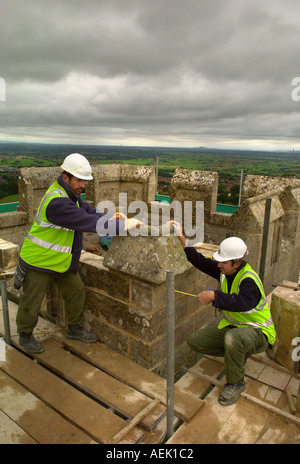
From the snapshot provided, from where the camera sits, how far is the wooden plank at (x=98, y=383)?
299cm

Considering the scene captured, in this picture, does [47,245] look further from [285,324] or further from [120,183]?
[120,183]

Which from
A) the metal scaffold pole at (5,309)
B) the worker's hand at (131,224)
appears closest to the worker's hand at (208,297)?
the worker's hand at (131,224)

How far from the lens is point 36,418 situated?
9.28ft

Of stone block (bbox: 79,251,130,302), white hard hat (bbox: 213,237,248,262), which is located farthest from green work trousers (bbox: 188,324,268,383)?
stone block (bbox: 79,251,130,302)

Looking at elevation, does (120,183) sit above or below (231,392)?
above

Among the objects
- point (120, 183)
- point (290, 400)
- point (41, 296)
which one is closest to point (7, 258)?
point (41, 296)

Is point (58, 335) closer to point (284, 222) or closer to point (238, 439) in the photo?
point (238, 439)

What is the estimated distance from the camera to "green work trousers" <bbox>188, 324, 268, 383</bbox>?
3.20 metres

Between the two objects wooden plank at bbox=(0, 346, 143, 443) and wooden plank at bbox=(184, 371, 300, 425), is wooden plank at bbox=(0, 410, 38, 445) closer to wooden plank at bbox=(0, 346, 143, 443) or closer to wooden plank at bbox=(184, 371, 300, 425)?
wooden plank at bbox=(0, 346, 143, 443)

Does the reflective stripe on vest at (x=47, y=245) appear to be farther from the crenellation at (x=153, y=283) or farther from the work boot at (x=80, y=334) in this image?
the work boot at (x=80, y=334)

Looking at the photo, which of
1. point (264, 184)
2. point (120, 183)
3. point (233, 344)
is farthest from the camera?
point (120, 183)

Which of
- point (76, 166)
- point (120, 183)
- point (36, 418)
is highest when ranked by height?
point (76, 166)

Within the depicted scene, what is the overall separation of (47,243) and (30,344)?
47.4 inches

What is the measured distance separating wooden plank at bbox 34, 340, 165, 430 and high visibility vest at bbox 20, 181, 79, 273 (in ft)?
3.22
